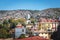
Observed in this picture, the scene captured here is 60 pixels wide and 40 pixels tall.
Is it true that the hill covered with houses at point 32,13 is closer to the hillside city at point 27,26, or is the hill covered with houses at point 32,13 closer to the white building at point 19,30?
the hillside city at point 27,26

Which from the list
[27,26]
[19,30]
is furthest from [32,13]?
[19,30]

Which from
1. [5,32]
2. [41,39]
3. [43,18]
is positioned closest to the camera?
[41,39]

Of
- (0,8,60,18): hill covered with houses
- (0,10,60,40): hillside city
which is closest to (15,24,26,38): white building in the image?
(0,10,60,40): hillside city

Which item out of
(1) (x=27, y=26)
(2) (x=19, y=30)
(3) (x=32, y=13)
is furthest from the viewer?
(3) (x=32, y=13)

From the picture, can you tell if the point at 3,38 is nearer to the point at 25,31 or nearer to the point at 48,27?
the point at 25,31

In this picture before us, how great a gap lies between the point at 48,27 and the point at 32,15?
0.52m

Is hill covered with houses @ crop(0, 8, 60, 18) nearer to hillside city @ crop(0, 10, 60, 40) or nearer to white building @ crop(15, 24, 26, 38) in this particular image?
hillside city @ crop(0, 10, 60, 40)

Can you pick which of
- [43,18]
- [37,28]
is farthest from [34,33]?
[43,18]

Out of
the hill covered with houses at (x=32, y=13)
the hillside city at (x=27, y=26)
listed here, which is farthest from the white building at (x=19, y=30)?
the hill covered with houses at (x=32, y=13)

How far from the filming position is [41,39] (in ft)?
16.2

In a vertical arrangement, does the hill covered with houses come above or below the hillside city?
above

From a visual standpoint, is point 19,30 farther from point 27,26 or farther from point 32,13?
point 32,13

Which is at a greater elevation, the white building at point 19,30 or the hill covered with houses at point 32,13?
the hill covered with houses at point 32,13

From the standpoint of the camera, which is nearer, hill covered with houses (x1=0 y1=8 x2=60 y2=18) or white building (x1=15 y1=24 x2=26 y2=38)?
white building (x1=15 y1=24 x2=26 y2=38)
